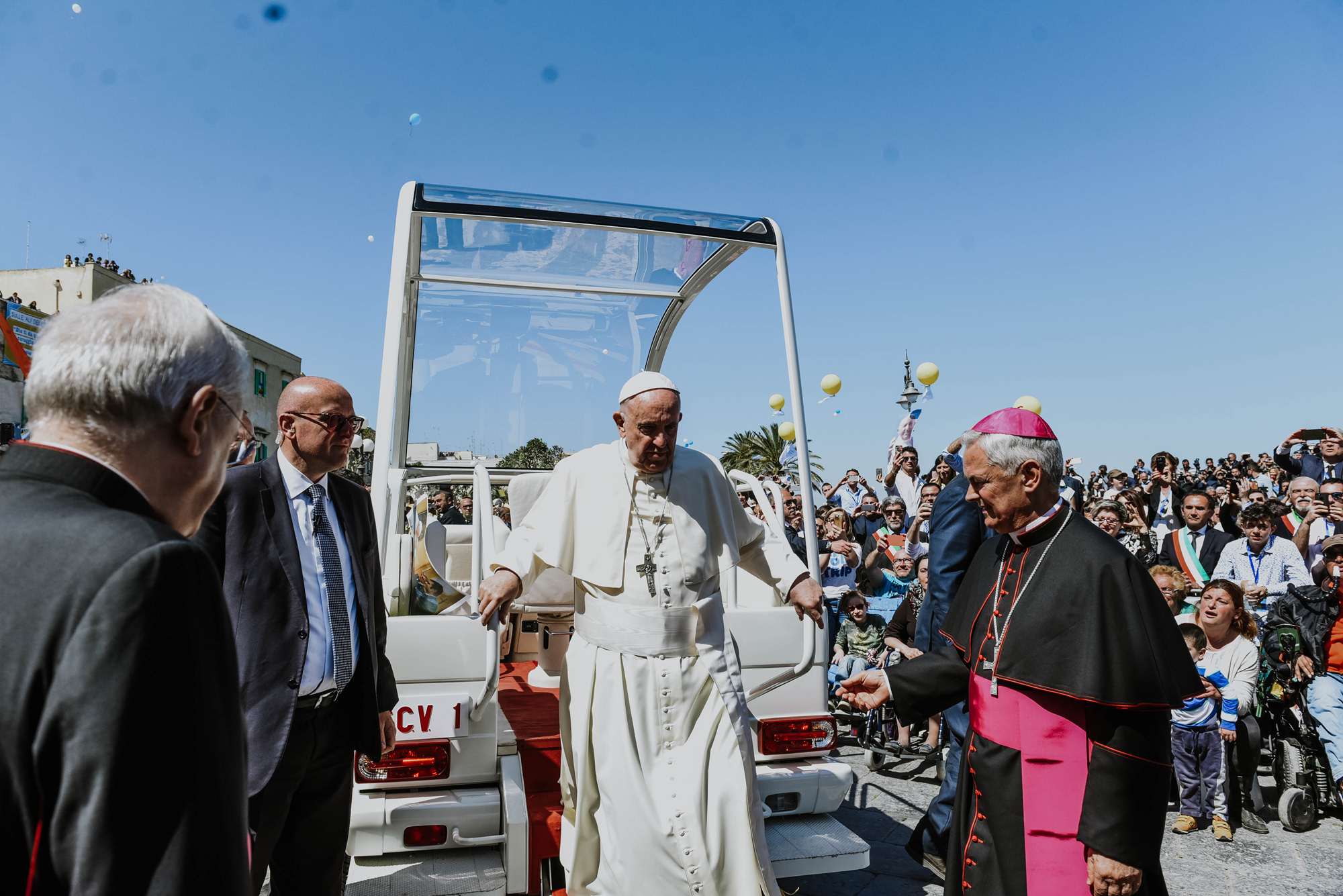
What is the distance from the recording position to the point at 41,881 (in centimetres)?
85

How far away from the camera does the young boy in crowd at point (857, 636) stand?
7.11 meters

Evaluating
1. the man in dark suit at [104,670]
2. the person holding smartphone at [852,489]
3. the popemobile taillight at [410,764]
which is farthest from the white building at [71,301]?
the man in dark suit at [104,670]

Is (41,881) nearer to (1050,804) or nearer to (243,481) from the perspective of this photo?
(243,481)

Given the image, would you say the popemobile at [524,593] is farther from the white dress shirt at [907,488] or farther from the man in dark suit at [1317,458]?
the man in dark suit at [1317,458]

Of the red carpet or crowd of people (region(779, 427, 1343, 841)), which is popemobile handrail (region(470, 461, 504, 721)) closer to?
the red carpet

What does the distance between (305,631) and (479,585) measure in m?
0.76

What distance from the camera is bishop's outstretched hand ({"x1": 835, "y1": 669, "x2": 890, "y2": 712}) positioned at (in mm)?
2828

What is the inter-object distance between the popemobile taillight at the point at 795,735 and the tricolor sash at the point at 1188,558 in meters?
4.78

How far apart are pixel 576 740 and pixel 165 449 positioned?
8.53 ft

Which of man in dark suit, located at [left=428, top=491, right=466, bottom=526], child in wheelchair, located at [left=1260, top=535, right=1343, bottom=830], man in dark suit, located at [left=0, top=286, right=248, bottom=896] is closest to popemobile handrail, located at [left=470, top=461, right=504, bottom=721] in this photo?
man in dark suit, located at [left=0, top=286, right=248, bottom=896]

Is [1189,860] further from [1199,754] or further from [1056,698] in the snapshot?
[1056,698]

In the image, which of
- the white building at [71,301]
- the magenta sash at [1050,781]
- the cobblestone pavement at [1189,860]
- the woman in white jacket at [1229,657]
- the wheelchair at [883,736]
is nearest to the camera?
the magenta sash at [1050,781]

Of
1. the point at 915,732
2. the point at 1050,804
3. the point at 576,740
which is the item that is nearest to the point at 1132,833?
the point at 1050,804

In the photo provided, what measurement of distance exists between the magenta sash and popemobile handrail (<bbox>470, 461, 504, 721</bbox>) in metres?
1.81
